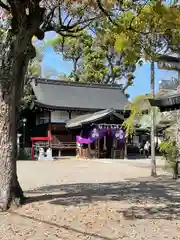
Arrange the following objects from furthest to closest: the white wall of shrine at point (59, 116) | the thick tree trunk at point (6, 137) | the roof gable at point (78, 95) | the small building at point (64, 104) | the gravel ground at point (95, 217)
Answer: the roof gable at point (78, 95), the white wall of shrine at point (59, 116), the small building at point (64, 104), the thick tree trunk at point (6, 137), the gravel ground at point (95, 217)

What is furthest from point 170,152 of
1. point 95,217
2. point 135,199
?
point 95,217

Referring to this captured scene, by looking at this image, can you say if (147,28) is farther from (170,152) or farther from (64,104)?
(64,104)

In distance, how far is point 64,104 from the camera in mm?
36844

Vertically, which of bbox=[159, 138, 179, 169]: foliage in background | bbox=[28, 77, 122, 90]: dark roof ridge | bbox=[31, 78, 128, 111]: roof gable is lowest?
bbox=[159, 138, 179, 169]: foliage in background

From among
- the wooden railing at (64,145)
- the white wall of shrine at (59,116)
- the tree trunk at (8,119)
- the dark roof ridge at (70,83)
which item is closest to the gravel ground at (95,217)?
the tree trunk at (8,119)

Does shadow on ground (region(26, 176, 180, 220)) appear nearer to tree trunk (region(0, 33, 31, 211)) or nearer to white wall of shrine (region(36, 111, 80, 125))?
tree trunk (region(0, 33, 31, 211))

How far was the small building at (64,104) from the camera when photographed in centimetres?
3553

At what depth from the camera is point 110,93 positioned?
41.6m

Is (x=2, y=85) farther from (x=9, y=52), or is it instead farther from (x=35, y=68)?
(x=35, y=68)

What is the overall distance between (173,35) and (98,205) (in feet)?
14.7

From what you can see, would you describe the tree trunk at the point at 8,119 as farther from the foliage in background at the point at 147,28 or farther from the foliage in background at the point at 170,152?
the foliage in background at the point at 170,152

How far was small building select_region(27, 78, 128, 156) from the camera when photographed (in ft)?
117

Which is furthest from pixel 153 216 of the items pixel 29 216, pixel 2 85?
pixel 2 85

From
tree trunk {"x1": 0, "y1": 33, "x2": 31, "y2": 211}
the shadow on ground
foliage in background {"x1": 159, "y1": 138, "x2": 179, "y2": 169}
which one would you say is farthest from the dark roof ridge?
tree trunk {"x1": 0, "y1": 33, "x2": 31, "y2": 211}
